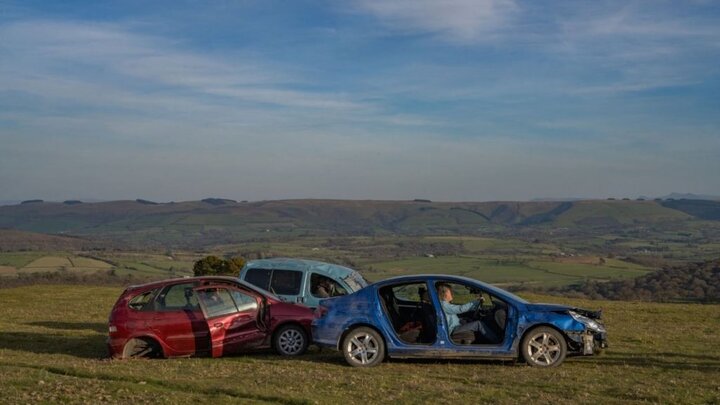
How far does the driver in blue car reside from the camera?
40.9 feet

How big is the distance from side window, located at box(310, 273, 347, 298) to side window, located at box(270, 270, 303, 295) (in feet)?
1.00

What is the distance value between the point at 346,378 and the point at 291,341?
9.65ft

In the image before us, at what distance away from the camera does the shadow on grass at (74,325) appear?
19.0 m

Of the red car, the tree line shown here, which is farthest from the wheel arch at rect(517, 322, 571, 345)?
the tree line

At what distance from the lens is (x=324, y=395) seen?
9.75 m

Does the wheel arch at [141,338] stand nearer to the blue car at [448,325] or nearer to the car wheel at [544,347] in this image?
the blue car at [448,325]

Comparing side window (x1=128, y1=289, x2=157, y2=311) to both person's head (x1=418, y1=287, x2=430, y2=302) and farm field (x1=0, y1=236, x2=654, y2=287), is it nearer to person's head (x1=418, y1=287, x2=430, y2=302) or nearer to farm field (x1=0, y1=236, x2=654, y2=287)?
person's head (x1=418, y1=287, x2=430, y2=302)

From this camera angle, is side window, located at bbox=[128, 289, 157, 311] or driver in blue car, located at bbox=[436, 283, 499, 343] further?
side window, located at bbox=[128, 289, 157, 311]

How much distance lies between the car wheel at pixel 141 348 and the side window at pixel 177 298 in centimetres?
61

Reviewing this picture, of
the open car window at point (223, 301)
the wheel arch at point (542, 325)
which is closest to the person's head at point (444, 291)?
the wheel arch at point (542, 325)

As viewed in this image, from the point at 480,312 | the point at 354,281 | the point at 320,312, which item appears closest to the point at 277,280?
the point at 354,281

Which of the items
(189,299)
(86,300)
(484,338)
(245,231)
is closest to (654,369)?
(484,338)

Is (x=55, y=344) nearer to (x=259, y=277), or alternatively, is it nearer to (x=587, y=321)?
(x=259, y=277)

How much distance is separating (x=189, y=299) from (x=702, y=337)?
11.3 meters
